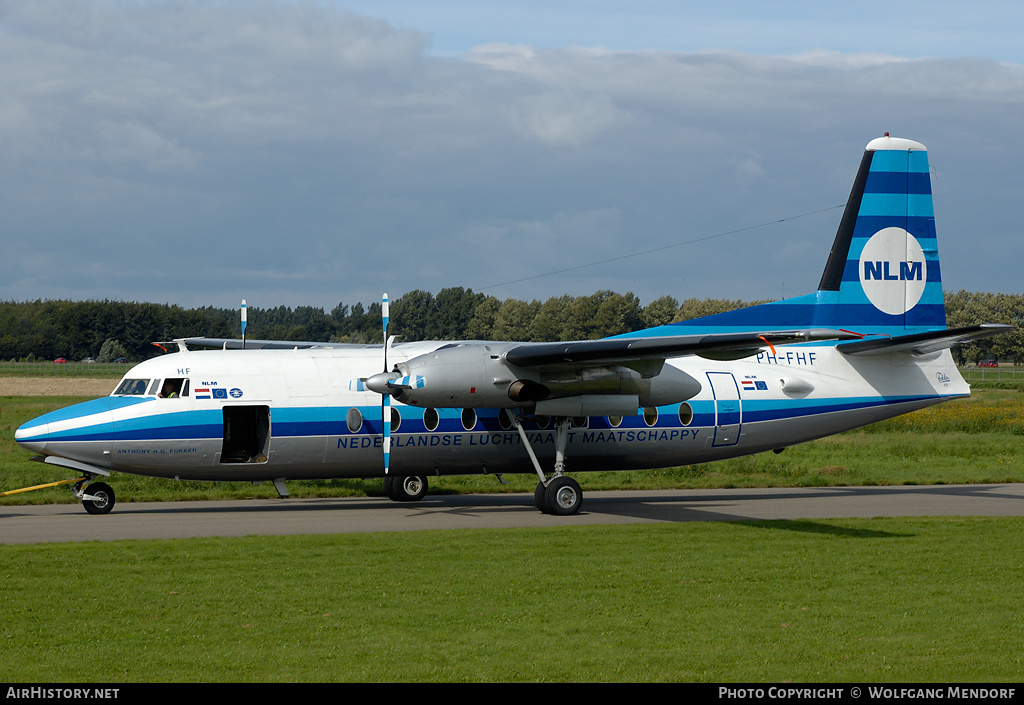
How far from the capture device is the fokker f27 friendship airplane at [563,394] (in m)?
18.0

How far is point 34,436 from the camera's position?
58.1ft

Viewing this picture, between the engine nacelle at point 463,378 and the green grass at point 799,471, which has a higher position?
the engine nacelle at point 463,378

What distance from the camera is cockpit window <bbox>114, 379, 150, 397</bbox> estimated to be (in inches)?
735

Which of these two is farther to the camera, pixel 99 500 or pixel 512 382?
pixel 99 500

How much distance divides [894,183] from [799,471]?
856 cm

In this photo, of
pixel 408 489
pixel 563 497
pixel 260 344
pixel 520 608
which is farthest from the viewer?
pixel 260 344

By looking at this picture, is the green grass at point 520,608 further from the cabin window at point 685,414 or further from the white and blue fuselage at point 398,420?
the cabin window at point 685,414

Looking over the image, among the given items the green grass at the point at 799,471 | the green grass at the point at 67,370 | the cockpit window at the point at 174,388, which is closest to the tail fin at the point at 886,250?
the green grass at the point at 799,471

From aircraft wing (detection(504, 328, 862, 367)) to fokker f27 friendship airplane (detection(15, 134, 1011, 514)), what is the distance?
4 cm

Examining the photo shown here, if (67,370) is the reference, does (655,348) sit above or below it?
below

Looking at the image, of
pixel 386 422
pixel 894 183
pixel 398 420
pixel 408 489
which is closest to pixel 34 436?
pixel 386 422

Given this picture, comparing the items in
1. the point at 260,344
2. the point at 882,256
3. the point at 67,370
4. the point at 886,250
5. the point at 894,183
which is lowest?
the point at 260,344

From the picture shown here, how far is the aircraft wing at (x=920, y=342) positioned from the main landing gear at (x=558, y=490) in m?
6.98

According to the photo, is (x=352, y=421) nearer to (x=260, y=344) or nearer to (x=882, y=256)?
(x=260, y=344)
